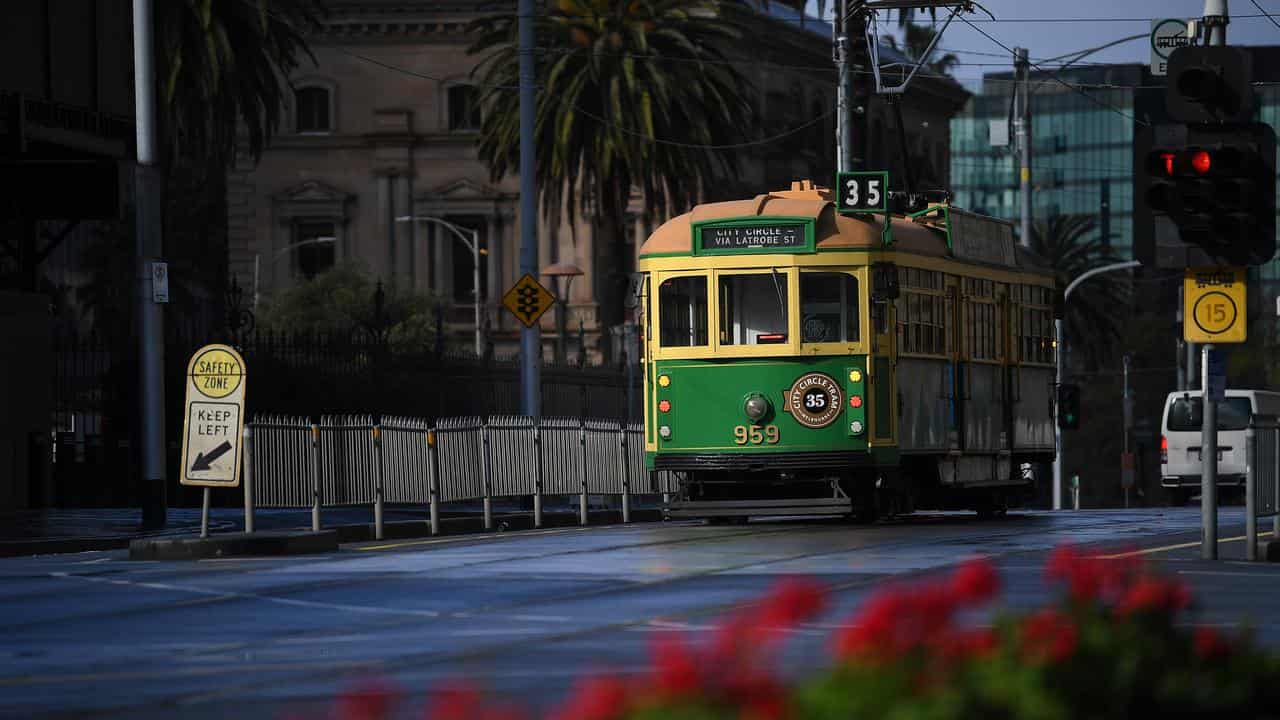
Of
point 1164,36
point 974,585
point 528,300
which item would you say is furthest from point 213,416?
point 1164,36

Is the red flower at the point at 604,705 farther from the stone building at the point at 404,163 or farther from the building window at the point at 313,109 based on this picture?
the building window at the point at 313,109

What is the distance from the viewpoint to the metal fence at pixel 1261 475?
2011 cm

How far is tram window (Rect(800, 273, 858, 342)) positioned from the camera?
85.1 ft

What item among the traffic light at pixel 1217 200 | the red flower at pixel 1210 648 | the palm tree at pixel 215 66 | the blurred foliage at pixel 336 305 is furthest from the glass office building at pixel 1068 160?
the red flower at pixel 1210 648

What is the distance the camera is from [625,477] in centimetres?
3244

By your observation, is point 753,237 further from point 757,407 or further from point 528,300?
point 528,300

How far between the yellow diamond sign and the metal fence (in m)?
12.4

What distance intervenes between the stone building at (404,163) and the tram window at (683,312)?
5283 centimetres

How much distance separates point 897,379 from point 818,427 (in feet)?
3.59

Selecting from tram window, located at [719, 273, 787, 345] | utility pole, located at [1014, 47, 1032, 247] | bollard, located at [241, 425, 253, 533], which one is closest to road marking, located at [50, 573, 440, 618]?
bollard, located at [241, 425, 253, 533]

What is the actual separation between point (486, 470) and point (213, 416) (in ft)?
23.4

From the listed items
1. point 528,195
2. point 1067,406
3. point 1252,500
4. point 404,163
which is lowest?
point 1252,500

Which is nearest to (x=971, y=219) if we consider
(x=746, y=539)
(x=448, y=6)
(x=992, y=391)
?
(x=992, y=391)

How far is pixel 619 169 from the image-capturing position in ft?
165
